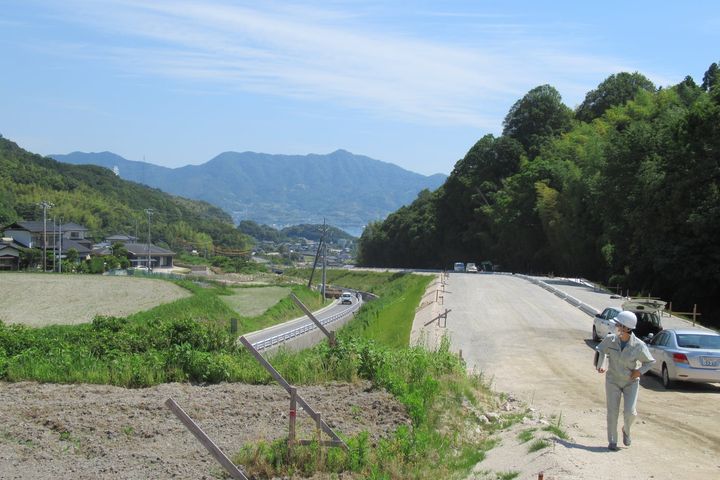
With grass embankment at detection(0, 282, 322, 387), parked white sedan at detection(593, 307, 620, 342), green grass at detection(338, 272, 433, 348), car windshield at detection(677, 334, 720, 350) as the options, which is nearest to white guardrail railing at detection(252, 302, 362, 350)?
green grass at detection(338, 272, 433, 348)

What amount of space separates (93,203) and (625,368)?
5572 inches

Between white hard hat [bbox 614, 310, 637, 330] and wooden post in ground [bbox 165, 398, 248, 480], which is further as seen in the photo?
white hard hat [bbox 614, 310, 637, 330]

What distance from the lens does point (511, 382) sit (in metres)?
18.5

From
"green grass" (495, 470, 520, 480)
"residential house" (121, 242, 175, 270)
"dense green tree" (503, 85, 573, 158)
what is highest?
"dense green tree" (503, 85, 573, 158)

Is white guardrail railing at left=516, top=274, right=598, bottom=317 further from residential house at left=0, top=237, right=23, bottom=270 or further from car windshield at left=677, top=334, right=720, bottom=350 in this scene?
residential house at left=0, top=237, right=23, bottom=270

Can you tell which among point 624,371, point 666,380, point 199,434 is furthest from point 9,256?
point 624,371

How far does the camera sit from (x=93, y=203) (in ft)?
465

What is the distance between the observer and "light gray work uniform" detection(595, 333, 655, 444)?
10.6m

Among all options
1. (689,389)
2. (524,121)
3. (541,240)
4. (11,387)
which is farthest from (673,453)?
(524,121)

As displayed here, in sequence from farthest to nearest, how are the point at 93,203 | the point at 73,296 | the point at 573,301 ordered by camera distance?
the point at 93,203, the point at 73,296, the point at 573,301

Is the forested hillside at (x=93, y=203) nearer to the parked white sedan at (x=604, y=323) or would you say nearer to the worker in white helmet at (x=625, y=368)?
the parked white sedan at (x=604, y=323)

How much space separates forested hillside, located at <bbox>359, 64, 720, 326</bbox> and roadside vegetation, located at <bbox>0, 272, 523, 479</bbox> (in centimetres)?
3079

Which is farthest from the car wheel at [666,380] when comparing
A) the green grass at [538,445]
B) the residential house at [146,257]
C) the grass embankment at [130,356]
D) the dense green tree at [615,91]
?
the residential house at [146,257]

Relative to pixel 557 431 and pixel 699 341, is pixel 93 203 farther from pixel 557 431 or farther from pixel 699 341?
pixel 557 431
